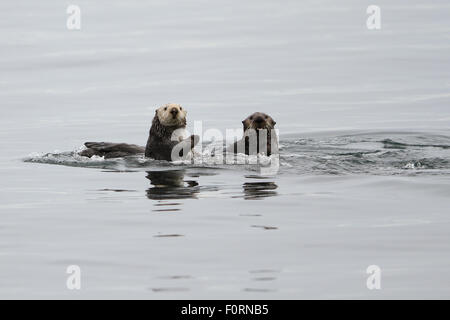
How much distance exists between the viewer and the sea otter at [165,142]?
11.0 metres

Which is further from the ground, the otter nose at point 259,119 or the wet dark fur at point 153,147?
the otter nose at point 259,119

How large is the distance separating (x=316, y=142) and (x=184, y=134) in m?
2.41

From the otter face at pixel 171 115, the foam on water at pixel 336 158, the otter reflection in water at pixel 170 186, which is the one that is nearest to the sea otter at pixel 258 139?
the foam on water at pixel 336 158

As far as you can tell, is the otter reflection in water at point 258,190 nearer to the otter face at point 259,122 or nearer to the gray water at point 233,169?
the gray water at point 233,169

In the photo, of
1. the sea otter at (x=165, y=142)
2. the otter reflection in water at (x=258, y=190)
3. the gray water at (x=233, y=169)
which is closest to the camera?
the gray water at (x=233, y=169)

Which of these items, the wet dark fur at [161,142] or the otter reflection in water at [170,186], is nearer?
the otter reflection in water at [170,186]

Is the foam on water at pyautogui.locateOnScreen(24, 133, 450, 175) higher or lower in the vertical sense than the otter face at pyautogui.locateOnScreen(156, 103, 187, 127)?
lower

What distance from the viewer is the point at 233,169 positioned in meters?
10.3

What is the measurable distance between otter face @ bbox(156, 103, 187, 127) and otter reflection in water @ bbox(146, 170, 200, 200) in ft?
3.24

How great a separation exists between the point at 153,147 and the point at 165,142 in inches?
6.0

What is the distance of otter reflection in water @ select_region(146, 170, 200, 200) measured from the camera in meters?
8.73

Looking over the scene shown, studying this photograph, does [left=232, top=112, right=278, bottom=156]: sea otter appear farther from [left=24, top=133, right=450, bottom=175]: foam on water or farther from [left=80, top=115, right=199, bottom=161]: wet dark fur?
[left=80, top=115, right=199, bottom=161]: wet dark fur

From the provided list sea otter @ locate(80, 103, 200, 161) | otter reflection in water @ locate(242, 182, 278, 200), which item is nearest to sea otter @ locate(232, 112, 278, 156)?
sea otter @ locate(80, 103, 200, 161)

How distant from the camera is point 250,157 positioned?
1084 centimetres
